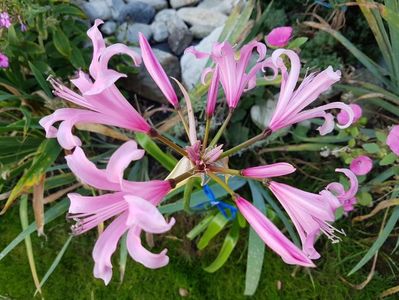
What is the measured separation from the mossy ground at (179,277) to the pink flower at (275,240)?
37.1 inches

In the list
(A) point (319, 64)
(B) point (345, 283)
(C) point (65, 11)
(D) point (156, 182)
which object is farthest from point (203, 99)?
(D) point (156, 182)

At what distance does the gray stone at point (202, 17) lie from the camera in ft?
6.69

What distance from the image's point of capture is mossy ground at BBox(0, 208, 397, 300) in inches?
66.6

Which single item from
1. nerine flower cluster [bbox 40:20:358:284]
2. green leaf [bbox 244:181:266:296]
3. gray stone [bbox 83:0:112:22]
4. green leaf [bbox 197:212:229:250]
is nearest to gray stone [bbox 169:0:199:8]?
gray stone [bbox 83:0:112:22]

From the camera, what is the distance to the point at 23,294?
1.77 metres

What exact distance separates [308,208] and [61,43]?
1.13 metres

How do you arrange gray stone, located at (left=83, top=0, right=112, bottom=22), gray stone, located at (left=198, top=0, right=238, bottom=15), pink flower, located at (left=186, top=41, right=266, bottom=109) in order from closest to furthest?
1. pink flower, located at (left=186, top=41, right=266, bottom=109)
2. gray stone, located at (left=83, top=0, right=112, bottom=22)
3. gray stone, located at (left=198, top=0, right=238, bottom=15)

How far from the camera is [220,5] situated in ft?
7.03

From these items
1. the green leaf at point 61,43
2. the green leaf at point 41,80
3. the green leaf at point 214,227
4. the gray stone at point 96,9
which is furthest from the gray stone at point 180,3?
the green leaf at point 214,227

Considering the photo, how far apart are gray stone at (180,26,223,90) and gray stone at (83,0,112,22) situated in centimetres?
38

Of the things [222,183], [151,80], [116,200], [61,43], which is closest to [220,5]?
[151,80]

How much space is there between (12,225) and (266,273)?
958mm

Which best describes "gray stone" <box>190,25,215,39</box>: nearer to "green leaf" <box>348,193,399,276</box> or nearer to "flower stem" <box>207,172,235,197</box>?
"green leaf" <box>348,193,399,276</box>

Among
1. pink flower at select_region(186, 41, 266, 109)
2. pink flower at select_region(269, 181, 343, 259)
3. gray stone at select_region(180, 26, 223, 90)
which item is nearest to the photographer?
pink flower at select_region(269, 181, 343, 259)
